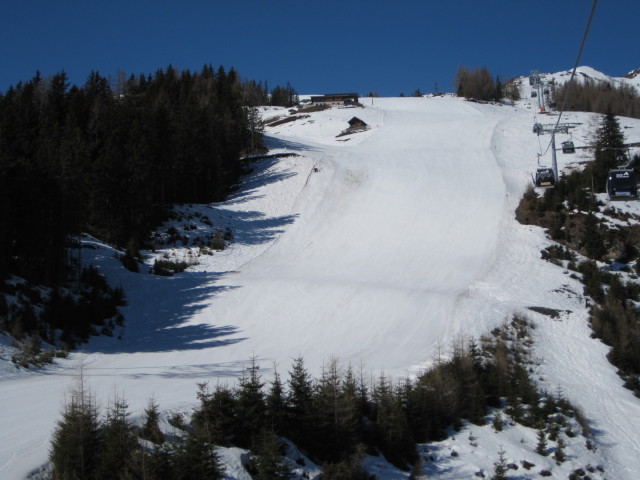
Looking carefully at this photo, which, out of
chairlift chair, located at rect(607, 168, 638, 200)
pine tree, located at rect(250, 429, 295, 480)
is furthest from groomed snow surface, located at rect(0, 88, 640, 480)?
chairlift chair, located at rect(607, 168, 638, 200)

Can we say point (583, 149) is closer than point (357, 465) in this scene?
No

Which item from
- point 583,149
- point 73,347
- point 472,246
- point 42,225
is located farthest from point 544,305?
point 583,149

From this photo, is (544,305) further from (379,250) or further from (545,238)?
(379,250)

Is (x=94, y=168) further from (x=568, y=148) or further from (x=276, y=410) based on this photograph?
(x=568, y=148)

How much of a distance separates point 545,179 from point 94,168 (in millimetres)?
31046

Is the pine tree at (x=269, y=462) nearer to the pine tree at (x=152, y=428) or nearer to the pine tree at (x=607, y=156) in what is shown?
the pine tree at (x=152, y=428)

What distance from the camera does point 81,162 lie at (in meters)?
29.8

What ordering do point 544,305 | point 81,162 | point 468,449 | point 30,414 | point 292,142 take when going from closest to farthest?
point 30,414
point 468,449
point 544,305
point 81,162
point 292,142

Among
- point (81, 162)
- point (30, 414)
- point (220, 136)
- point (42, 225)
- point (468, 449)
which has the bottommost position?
point (468, 449)

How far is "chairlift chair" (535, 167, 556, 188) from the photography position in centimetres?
3862

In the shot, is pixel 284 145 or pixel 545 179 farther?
pixel 284 145

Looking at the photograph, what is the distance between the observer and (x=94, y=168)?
33.6 m

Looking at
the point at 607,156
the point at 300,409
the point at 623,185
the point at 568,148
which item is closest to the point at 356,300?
the point at 300,409

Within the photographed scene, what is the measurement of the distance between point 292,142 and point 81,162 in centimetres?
4233
